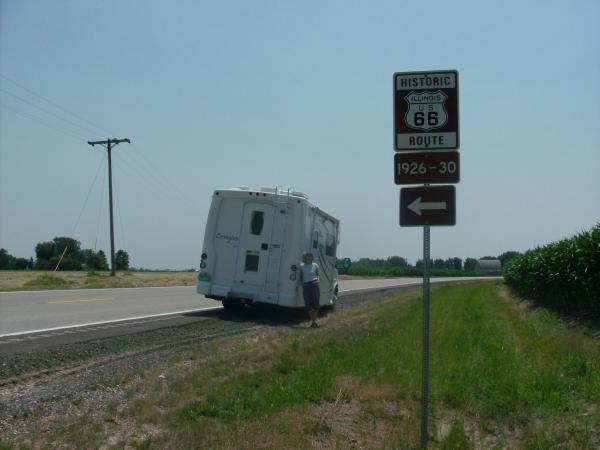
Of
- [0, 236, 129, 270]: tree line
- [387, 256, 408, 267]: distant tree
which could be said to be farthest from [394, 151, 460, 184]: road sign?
[387, 256, 408, 267]: distant tree

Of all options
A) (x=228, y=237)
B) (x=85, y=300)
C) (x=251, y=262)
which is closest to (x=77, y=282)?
(x=85, y=300)

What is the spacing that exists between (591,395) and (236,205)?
34.2 ft

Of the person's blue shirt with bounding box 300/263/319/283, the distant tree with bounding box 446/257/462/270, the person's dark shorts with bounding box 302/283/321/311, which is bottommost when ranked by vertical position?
the person's dark shorts with bounding box 302/283/321/311

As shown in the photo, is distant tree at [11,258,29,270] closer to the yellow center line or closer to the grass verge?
the yellow center line

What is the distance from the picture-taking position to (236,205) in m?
15.7

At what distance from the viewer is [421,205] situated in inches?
218

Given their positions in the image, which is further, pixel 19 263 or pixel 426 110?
pixel 19 263

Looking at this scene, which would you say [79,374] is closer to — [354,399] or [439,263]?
[354,399]

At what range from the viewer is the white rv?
15328 mm

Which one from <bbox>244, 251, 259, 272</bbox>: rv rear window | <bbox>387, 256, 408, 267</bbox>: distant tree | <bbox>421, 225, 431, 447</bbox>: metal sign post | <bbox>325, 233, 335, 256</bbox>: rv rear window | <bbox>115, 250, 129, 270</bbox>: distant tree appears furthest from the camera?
<bbox>387, 256, 408, 267</bbox>: distant tree

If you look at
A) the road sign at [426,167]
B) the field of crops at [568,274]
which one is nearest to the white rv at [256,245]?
the field of crops at [568,274]

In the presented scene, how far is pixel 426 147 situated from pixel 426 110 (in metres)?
0.33

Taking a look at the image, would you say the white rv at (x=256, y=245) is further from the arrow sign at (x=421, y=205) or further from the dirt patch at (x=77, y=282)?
the dirt patch at (x=77, y=282)

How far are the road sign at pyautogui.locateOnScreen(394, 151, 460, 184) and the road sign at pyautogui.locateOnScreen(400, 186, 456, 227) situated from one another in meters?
0.08
